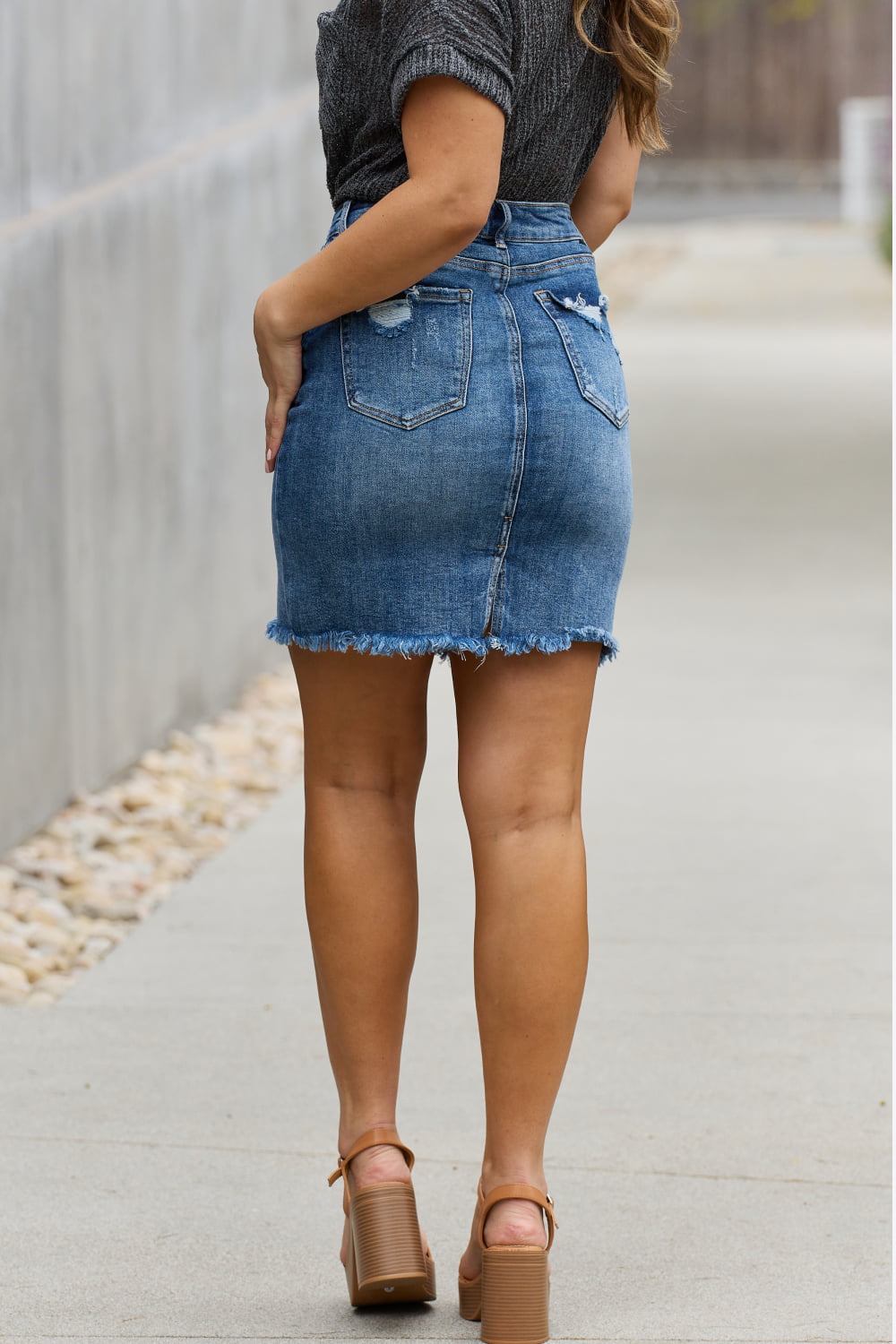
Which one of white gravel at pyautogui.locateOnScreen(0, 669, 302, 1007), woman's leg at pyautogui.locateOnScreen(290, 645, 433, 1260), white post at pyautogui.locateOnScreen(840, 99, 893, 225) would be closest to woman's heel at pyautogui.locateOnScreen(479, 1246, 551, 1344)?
woman's leg at pyautogui.locateOnScreen(290, 645, 433, 1260)

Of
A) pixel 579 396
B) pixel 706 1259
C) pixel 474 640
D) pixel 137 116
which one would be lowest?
pixel 706 1259

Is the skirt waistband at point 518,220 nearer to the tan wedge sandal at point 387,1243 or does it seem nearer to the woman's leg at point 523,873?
the woman's leg at point 523,873

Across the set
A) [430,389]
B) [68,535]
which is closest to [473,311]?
[430,389]

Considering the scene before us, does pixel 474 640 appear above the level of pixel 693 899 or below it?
above

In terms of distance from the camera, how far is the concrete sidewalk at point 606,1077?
2.21m

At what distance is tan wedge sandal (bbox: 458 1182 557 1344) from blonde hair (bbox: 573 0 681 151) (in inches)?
48.1

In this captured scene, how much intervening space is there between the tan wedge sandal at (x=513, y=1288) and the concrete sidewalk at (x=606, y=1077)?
77 millimetres

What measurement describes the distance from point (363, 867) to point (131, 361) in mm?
2780

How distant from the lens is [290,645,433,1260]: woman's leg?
2047 mm

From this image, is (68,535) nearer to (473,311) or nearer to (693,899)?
(693,899)

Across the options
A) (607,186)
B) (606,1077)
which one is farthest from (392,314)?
(606,1077)

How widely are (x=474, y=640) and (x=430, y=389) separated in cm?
27

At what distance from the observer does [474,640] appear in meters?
1.94

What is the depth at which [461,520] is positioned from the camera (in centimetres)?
194
